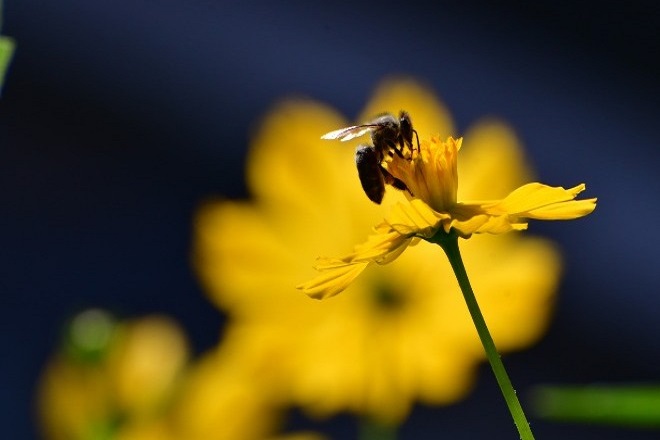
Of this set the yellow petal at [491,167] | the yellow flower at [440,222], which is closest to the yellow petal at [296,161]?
the yellow petal at [491,167]

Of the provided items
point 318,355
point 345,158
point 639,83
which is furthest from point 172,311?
point 318,355

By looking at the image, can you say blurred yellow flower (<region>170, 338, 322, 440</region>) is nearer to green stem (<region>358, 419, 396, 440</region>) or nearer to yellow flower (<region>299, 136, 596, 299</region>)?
green stem (<region>358, 419, 396, 440</region>)

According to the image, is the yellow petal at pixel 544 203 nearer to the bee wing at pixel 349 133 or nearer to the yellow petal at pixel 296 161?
the bee wing at pixel 349 133

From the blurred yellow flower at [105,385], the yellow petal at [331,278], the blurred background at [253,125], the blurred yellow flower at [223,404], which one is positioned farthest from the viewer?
the blurred background at [253,125]

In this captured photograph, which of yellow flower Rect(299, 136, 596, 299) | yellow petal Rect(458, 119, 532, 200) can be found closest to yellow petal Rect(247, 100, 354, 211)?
yellow petal Rect(458, 119, 532, 200)

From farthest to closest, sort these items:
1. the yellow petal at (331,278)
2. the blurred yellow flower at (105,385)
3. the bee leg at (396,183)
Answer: the blurred yellow flower at (105,385) < the bee leg at (396,183) < the yellow petal at (331,278)

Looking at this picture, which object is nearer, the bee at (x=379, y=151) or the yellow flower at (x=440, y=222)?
the yellow flower at (x=440, y=222)

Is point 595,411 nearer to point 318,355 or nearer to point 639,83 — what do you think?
point 318,355
